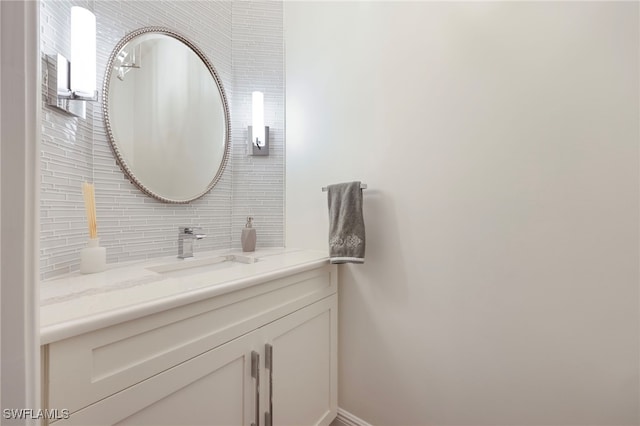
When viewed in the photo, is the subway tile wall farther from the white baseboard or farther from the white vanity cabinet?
the white baseboard

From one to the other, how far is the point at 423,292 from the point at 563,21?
1000 mm

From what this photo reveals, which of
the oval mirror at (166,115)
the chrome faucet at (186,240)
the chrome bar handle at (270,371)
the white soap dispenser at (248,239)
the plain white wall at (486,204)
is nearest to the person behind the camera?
the plain white wall at (486,204)

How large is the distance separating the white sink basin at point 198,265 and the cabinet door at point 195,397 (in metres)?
0.44

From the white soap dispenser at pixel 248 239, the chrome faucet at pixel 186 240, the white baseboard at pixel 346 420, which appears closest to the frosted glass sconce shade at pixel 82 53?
the chrome faucet at pixel 186 240

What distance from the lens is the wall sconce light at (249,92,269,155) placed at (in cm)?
150

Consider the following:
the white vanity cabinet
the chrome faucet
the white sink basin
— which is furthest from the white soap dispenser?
the white vanity cabinet

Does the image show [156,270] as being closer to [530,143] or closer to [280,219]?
[280,219]

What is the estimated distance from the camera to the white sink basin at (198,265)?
1.11 m

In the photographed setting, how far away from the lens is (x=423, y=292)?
1107 mm

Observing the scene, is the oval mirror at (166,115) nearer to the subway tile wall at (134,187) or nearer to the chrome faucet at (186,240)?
the subway tile wall at (134,187)

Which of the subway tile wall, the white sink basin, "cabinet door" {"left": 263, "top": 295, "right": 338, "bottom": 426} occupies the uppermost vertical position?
the subway tile wall

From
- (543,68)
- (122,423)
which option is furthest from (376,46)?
(122,423)

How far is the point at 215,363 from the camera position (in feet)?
2.61

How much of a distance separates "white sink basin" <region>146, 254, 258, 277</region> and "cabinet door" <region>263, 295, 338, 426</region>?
1.18 ft
